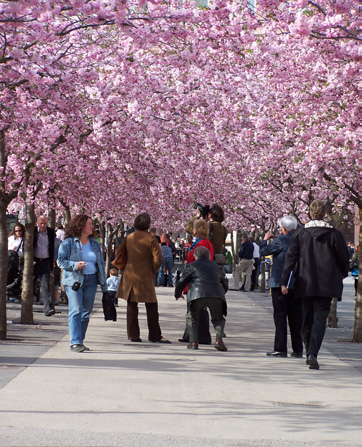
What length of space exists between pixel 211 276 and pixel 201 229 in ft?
2.75

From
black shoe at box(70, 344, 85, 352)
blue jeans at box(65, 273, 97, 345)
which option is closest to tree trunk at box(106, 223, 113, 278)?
blue jeans at box(65, 273, 97, 345)

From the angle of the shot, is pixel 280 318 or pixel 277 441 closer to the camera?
pixel 277 441

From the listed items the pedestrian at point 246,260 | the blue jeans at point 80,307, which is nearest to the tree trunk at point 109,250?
the pedestrian at point 246,260

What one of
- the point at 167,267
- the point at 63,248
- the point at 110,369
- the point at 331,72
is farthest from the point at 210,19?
the point at 167,267

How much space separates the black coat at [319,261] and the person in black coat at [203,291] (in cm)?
174

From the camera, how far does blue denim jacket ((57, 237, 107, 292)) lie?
12.4 m

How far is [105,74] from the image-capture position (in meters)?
16.0

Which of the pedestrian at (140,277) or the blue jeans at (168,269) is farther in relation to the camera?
the blue jeans at (168,269)

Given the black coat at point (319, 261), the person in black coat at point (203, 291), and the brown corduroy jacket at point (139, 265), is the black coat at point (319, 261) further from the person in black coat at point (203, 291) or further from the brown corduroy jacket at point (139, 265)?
the brown corduroy jacket at point (139, 265)

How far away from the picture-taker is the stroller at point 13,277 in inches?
842

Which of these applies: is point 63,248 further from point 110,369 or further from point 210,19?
point 210,19

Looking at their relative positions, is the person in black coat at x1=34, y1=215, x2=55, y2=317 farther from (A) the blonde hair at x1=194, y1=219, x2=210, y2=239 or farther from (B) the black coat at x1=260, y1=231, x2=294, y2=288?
(B) the black coat at x1=260, y1=231, x2=294, y2=288

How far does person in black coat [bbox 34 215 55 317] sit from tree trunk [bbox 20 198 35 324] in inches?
44.9

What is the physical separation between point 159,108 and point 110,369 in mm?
7054
